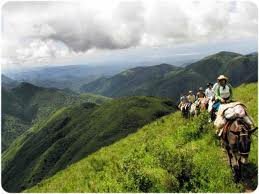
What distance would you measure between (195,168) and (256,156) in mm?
2258

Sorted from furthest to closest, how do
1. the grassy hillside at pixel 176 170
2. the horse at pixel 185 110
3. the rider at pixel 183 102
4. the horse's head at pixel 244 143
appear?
the rider at pixel 183 102 → the horse at pixel 185 110 → the grassy hillside at pixel 176 170 → the horse's head at pixel 244 143

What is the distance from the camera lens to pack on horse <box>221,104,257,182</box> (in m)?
A: 13.9

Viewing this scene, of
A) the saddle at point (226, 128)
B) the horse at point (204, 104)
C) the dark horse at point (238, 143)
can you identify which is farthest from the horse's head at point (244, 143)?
the horse at point (204, 104)

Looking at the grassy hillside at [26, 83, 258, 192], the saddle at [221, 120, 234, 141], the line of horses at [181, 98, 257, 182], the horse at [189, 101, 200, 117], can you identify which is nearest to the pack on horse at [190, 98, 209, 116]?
the horse at [189, 101, 200, 117]

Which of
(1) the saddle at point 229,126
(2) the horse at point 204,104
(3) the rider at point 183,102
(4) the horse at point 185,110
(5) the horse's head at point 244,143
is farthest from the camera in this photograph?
(3) the rider at point 183,102

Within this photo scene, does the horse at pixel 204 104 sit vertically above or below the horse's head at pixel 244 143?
below

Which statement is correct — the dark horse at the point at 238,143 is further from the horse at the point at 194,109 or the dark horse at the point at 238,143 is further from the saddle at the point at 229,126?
the horse at the point at 194,109

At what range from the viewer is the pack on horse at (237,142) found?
13.9m

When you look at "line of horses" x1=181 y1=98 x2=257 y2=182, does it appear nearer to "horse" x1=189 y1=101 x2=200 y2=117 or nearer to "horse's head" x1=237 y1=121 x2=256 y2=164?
"horse's head" x1=237 y1=121 x2=256 y2=164

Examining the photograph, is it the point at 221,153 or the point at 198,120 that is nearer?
the point at 221,153

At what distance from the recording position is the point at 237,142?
14.4 m

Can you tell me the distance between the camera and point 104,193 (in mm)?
15516

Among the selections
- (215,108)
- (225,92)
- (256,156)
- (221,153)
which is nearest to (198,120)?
(215,108)

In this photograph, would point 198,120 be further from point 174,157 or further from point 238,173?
point 238,173
